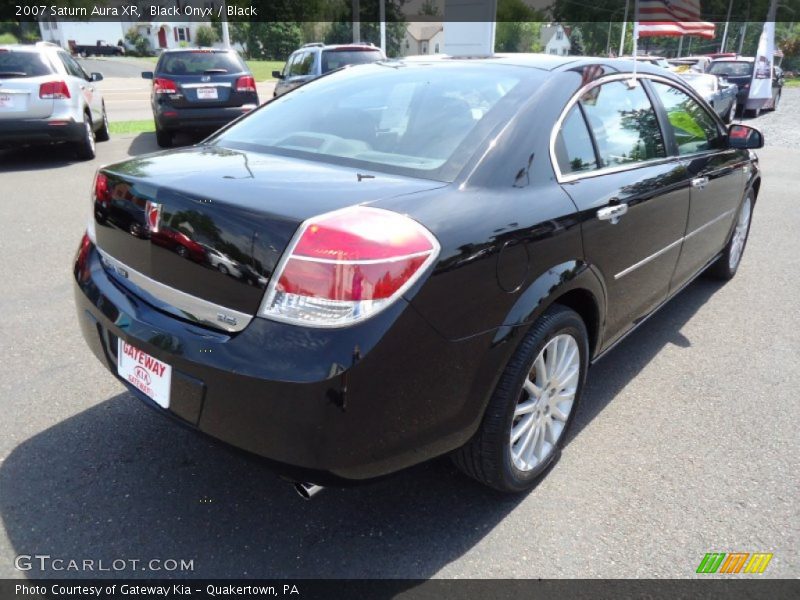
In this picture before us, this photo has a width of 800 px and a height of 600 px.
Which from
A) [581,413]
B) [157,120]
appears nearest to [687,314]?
[581,413]

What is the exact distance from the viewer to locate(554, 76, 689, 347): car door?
2.59 metres

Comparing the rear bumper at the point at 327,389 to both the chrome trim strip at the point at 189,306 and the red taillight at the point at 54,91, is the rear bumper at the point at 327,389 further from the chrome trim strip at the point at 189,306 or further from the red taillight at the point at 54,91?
the red taillight at the point at 54,91

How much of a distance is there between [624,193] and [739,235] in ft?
8.94

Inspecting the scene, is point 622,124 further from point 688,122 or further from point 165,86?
point 165,86

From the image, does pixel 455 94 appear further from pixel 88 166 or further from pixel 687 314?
pixel 88 166

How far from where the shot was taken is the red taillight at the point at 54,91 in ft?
27.5

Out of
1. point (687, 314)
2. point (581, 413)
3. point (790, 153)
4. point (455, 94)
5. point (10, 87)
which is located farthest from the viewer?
point (790, 153)

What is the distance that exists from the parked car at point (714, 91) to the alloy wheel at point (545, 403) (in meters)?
13.4

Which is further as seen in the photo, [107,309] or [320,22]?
[320,22]

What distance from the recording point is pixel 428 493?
253 cm

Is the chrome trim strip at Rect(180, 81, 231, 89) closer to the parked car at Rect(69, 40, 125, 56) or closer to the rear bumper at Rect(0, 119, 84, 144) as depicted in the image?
the rear bumper at Rect(0, 119, 84, 144)

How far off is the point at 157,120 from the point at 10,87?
2365 mm

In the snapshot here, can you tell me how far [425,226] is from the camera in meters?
1.92

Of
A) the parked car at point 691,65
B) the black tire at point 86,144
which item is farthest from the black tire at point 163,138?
the parked car at point 691,65
